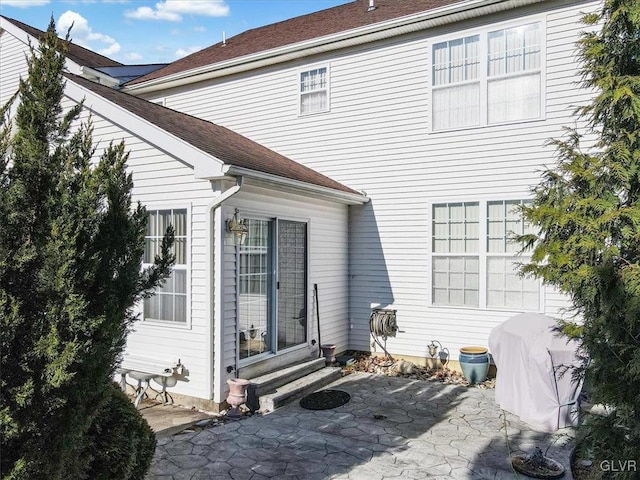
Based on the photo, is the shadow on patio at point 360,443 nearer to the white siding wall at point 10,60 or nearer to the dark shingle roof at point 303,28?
the dark shingle roof at point 303,28

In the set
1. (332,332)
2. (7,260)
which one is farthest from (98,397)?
(332,332)

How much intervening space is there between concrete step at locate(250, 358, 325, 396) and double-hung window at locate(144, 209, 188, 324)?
1.36 meters

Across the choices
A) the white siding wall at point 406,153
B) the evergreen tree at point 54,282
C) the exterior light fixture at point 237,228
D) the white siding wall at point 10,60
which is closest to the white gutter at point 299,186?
the white siding wall at point 406,153

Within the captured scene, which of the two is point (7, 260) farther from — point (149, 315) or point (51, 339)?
point (149, 315)

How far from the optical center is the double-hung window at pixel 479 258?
24.3 ft

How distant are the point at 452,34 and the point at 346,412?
6.42 metres

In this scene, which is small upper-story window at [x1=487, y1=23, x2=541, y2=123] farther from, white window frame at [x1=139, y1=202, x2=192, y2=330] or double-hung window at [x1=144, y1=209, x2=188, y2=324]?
double-hung window at [x1=144, y1=209, x2=188, y2=324]

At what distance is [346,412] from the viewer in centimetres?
593

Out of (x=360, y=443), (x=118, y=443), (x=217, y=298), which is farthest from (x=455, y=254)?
(x=118, y=443)

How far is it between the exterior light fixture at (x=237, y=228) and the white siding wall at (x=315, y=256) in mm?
68

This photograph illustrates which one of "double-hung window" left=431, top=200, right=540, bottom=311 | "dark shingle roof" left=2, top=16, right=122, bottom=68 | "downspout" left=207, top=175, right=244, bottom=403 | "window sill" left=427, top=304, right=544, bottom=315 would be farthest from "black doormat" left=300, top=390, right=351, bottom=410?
"dark shingle roof" left=2, top=16, right=122, bottom=68

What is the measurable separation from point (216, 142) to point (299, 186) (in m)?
1.56

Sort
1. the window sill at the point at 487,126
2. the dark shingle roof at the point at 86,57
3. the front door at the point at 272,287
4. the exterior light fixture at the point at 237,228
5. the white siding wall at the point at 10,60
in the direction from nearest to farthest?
the exterior light fixture at the point at 237,228 < the front door at the point at 272,287 < the window sill at the point at 487,126 < the white siding wall at the point at 10,60 < the dark shingle roof at the point at 86,57

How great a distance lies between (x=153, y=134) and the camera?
6.29 meters
